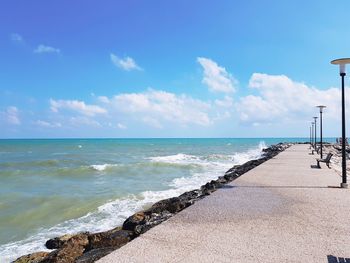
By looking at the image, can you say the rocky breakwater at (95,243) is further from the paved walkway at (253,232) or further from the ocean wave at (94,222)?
the ocean wave at (94,222)

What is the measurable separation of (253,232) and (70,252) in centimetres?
315

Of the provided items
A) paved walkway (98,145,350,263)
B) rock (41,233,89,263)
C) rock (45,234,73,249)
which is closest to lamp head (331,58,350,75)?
paved walkway (98,145,350,263)

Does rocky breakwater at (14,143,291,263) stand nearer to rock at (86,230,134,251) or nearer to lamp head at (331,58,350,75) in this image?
rock at (86,230,134,251)

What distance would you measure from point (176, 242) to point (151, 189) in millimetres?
12741

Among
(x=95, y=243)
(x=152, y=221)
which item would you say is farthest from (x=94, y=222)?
(x=95, y=243)

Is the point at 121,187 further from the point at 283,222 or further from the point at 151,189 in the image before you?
the point at 283,222

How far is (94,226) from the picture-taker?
1059cm

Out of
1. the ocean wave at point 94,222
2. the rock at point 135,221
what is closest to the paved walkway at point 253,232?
the rock at point 135,221

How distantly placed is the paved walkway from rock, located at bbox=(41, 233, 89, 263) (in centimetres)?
143

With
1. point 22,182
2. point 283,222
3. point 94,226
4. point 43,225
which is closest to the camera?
point 283,222

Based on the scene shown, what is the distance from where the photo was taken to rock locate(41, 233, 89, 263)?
592 centimetres

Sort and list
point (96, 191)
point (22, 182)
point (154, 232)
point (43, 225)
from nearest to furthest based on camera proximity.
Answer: point (154, 232) < point (43, 225) < point (96, 191) < point (22, 182)

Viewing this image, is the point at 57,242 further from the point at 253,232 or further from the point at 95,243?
the point at 253,232

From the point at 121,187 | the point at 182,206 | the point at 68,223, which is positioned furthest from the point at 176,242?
the point at 121,187
